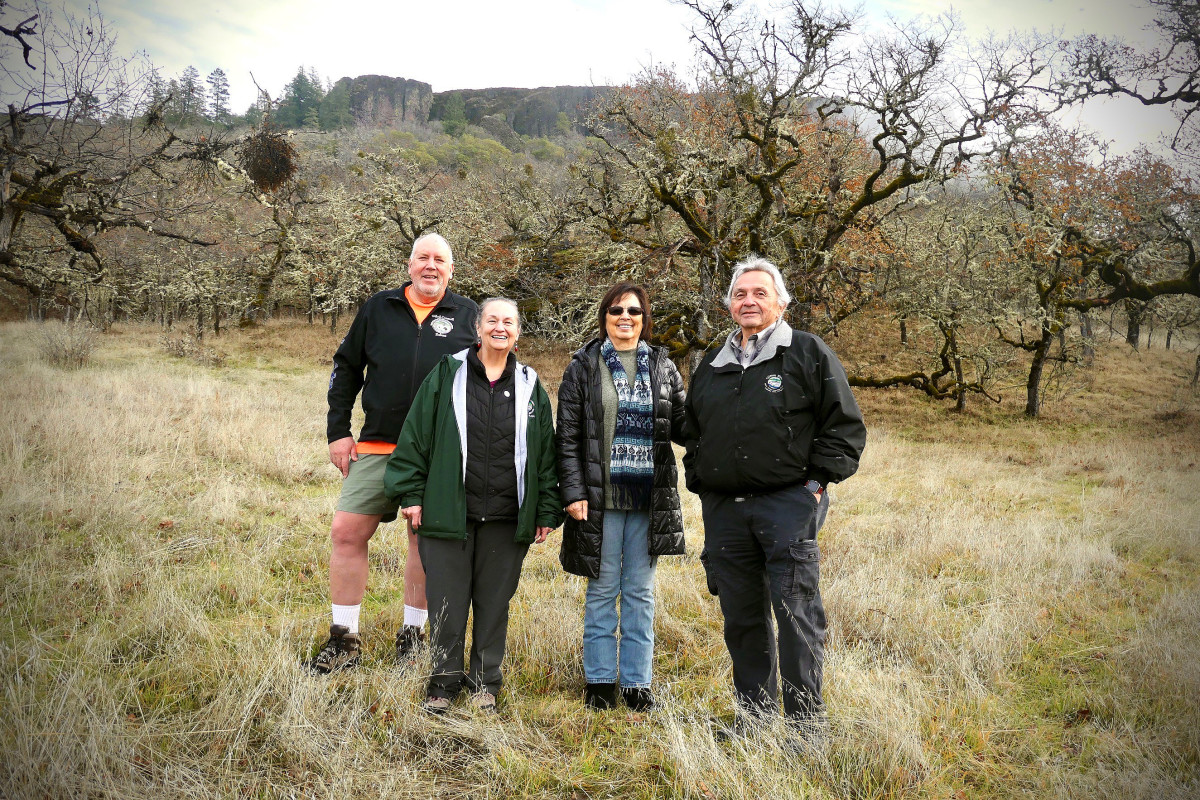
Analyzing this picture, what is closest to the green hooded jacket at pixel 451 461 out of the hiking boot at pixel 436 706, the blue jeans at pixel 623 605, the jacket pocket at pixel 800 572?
the blue jeans at pixel 623 605

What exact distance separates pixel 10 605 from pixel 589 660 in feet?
11.3

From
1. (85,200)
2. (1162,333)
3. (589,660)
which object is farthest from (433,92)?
(589,660)

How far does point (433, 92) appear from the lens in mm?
107812

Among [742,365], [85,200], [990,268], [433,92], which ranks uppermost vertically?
[433,92]

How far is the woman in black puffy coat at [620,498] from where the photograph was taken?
3176mm

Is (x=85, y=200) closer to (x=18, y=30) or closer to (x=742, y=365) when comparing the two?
(x=18, y=30)

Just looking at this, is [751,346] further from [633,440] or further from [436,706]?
[436,706]

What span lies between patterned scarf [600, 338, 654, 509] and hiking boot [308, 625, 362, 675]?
1718 millimetres

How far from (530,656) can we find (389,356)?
191cm

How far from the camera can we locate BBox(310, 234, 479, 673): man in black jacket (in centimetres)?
354

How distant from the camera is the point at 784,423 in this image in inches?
110

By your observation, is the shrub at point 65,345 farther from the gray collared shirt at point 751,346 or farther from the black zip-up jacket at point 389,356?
the gray collared shirt at point 751,346

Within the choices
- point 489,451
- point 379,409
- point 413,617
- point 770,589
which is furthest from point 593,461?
point 413,617

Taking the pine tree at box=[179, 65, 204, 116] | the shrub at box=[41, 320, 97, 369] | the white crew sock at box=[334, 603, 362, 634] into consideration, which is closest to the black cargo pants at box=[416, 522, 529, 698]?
the white crew sock at box=[334, 603, 362, 634]
